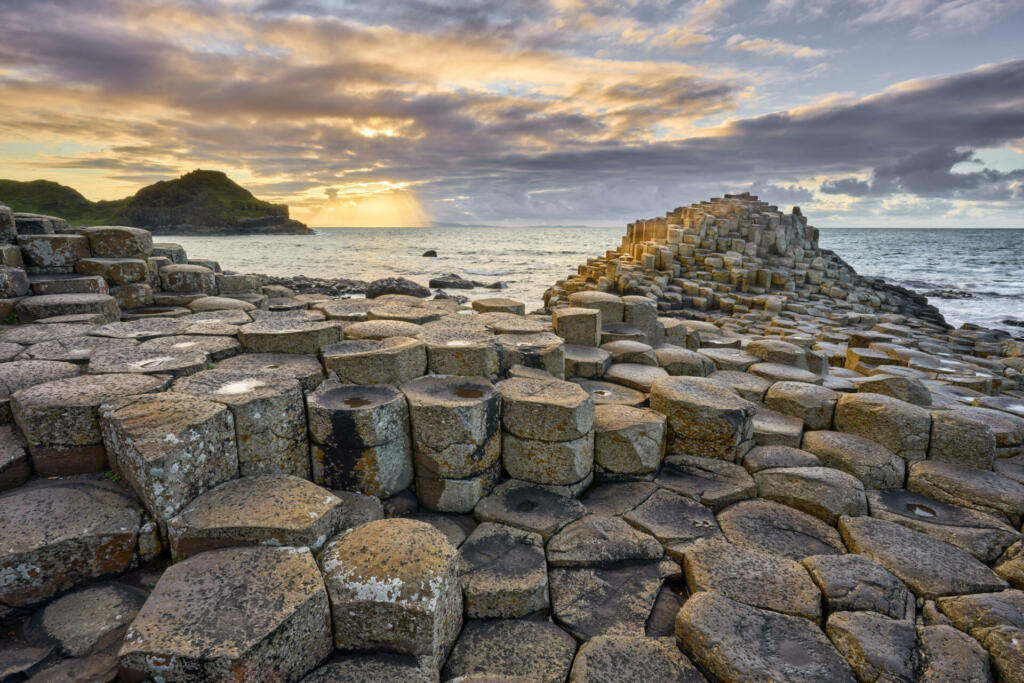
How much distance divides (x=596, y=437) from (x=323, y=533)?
2.58m

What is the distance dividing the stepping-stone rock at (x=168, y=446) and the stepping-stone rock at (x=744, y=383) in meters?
5.25

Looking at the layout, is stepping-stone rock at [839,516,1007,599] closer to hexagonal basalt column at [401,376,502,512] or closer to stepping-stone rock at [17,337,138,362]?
hexagonal basalt column at [401,376,502,512]

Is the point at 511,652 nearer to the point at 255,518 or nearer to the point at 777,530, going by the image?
the point at 255,518

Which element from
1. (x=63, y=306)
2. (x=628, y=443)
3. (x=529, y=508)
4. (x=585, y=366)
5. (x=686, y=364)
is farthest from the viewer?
(x=686, y=364)

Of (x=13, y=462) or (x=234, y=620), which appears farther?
(x=13, y=462)

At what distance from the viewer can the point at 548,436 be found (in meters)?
4.27

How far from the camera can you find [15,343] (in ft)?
15.9

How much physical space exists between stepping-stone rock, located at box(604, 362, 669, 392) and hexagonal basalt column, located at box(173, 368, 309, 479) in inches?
148

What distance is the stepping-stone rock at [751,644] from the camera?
2.58 m

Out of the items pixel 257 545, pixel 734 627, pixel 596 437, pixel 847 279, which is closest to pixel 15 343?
pixel 257 545

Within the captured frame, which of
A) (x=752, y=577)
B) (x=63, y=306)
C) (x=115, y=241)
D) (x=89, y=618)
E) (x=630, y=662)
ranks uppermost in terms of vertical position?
(x=115, y=241)

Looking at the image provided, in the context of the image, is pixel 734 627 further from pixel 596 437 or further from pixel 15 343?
pixel 15 343

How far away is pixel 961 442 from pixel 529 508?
4.45m

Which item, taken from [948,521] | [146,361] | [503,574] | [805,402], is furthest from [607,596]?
[146,361]
